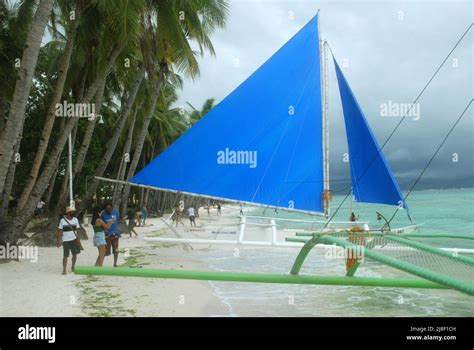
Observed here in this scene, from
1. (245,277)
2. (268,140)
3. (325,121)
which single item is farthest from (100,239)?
(245,277)

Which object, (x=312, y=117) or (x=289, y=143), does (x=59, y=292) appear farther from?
(x=312, y=117)

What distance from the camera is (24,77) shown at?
9844 mm

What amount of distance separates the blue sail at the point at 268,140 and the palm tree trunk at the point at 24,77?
3502mm

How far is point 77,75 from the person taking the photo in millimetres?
17453

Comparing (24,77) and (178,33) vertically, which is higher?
(178,33)

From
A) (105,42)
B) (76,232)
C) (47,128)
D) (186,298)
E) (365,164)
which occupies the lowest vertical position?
Result: (186,298)

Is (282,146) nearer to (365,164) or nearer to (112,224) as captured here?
(365,164)

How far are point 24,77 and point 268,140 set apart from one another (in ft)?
18.2

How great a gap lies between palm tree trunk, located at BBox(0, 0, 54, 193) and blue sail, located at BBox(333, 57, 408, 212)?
6.86 meters

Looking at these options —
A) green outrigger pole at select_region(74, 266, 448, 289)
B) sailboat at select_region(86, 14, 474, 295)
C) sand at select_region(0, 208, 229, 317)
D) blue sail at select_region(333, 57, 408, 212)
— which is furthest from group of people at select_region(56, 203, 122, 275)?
green outrigger pole at select_region(74, 266, 448, 289)

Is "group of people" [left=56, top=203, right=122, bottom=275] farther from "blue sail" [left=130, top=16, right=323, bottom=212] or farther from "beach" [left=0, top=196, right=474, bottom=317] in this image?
"blue sail" [left=130, top=16, right=323, bottom=212]

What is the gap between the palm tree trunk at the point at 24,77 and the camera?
9.80 metres

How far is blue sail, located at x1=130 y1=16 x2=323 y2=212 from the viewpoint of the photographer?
9625 millimetres

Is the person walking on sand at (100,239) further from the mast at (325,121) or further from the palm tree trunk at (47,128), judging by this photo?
the mast at (325,121)
